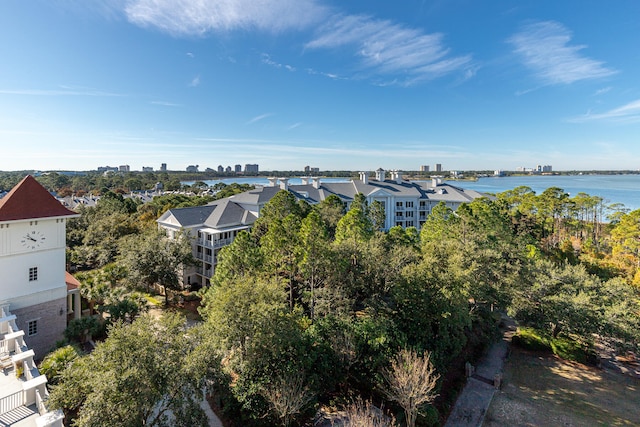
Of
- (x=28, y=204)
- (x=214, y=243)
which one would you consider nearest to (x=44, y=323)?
(x=28, y=204)

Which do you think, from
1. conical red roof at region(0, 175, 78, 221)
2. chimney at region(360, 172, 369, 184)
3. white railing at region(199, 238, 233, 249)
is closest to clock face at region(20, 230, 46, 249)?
conical red roof at region(0, 175, 78, 221)

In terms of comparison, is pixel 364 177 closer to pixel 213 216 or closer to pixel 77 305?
pixel 213 216

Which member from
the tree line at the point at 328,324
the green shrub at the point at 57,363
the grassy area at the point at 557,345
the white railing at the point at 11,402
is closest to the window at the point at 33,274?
the tree line at the point at 328,324

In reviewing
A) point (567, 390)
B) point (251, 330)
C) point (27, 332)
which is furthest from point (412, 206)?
point (27, 332)

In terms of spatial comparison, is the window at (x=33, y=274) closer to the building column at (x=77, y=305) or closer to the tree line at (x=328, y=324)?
the building column at (x=77, y=305)

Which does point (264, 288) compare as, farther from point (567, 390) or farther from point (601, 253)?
point (601, 253)

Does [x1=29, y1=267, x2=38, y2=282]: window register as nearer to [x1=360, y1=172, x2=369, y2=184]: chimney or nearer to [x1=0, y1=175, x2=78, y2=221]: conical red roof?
[x1=0, y1=175, x2=78, y2=221]: conical red roof
